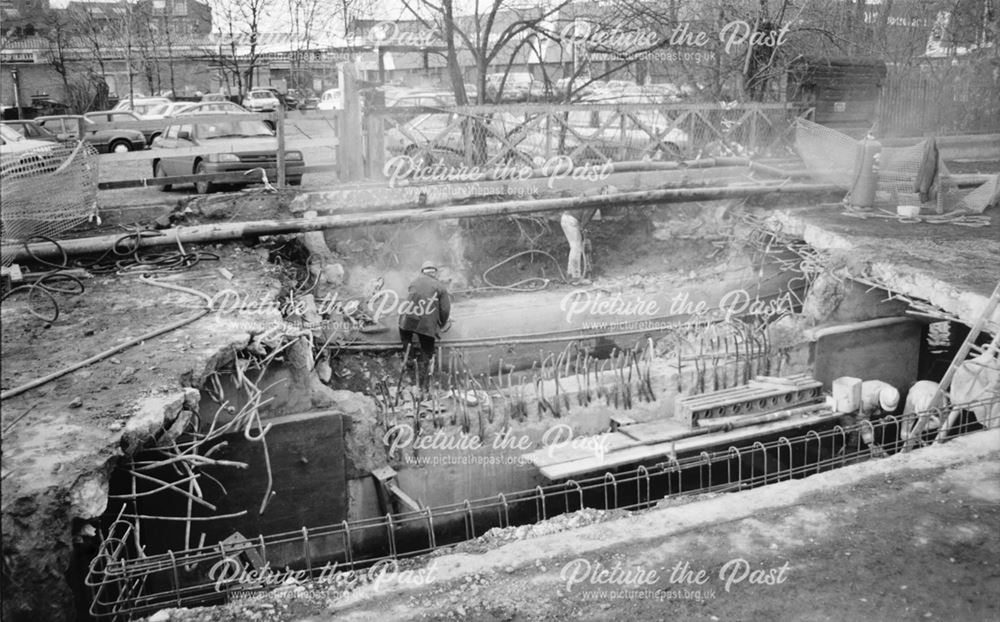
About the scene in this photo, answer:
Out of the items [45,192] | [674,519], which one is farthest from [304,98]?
[674,519]

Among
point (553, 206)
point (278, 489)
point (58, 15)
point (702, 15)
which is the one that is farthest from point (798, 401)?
point (58, 15)

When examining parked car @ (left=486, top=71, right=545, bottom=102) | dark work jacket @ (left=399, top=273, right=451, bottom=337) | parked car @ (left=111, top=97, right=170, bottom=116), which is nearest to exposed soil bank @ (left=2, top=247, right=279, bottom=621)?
dark work jacket @ (left=399, top=273, right=451, bottom=337)

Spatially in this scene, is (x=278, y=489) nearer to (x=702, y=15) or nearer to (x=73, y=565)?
(x=73, y=565)

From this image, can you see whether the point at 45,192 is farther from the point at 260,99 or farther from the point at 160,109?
the point at 260,99

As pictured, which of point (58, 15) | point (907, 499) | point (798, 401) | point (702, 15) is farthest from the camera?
point (58, 15)

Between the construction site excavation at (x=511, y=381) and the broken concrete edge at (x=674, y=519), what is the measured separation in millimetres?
25

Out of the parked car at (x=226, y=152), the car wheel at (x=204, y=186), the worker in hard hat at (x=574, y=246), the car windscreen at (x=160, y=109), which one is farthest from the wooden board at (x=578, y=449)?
the car windscreen at (x=160, y=109)

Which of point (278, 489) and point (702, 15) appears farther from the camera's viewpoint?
point (702, 15)

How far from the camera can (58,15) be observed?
34000mm

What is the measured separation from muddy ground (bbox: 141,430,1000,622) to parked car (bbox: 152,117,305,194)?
10.8 meters

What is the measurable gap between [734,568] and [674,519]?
0.66 m

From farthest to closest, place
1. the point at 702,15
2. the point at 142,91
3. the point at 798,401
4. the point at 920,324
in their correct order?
the point at 142,91, the point at 702,15, the point at 920,324, the point at 798,401

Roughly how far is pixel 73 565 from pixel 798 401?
804 centimetres

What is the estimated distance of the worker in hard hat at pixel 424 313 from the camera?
1020cm
